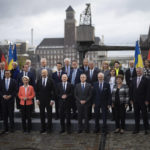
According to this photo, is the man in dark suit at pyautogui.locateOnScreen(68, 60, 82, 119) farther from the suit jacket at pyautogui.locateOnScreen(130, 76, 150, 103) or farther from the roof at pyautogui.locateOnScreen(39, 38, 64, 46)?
the roof at pyautogui.locateOnScreen(39, 38, 64, 46)

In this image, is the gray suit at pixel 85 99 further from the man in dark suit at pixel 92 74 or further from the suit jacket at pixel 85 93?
the man in dark suit at pixel 92 74

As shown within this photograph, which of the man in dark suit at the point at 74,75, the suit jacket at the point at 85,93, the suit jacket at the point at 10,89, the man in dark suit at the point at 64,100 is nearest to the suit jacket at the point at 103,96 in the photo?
the suit jacket at the point at 85,93

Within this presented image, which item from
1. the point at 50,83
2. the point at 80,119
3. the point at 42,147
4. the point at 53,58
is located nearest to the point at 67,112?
the point at 80,119

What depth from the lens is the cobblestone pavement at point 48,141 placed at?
252 inches

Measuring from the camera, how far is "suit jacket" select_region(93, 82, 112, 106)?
770cm

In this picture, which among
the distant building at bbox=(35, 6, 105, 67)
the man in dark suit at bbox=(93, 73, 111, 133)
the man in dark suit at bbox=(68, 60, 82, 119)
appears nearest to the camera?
the man in dark suit at bbox=(93, 73, 111, 133)

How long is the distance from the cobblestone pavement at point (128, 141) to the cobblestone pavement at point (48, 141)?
0.36m

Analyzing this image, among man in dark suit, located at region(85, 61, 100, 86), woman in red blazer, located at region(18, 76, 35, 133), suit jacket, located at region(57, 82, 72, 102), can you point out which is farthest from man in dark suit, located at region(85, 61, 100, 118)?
woman in red blazer, located at region(18, 76, 35, 133)

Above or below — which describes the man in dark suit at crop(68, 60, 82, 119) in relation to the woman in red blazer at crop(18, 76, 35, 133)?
above

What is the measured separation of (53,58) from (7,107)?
446ft

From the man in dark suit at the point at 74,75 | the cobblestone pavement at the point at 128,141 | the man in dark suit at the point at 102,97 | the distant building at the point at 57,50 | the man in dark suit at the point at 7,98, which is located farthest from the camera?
the distant building at the point at 57,50

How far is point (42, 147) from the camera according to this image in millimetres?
6406

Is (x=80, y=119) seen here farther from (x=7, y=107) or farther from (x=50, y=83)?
(x=7, y=107)

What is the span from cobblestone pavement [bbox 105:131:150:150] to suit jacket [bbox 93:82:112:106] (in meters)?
0.98
